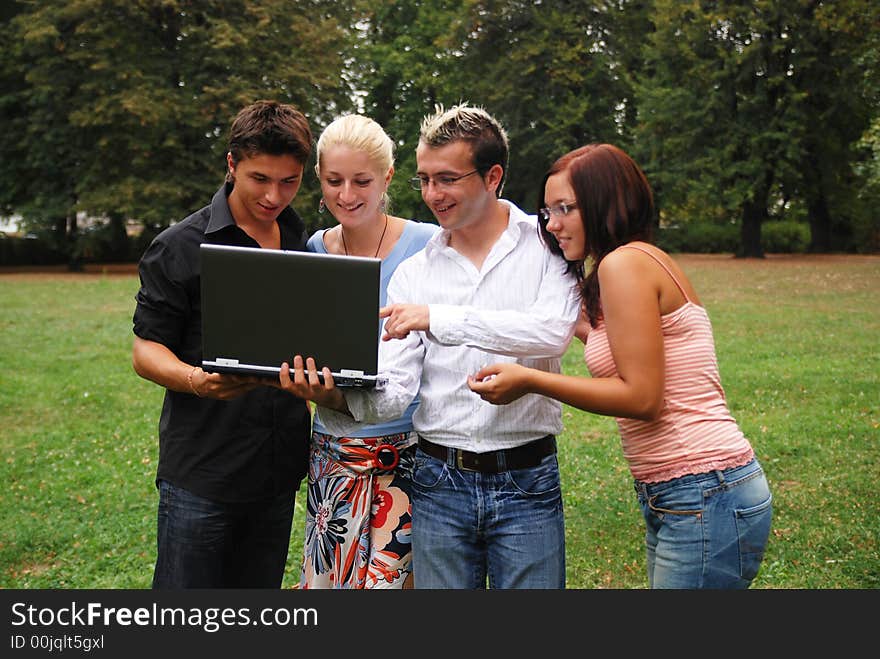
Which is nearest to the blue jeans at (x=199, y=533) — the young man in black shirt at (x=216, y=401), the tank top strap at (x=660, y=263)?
the young man in black shirt at (x=216, y=401)

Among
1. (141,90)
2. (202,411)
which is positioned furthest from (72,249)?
(202,411)

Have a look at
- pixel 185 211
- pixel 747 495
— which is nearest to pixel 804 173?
pixel 185 211

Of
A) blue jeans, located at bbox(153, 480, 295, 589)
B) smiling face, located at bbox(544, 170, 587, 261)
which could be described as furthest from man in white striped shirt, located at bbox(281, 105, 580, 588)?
blue jeans, located at bbox(153, 480, 295, 589)

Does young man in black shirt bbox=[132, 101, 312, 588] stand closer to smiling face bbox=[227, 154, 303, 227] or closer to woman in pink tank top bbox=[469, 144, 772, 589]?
smiling face bbox=[227, 154, 303, 227]

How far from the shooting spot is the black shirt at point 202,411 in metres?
3.13

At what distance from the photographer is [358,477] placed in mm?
3135

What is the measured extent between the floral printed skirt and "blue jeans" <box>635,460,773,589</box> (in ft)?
3.02

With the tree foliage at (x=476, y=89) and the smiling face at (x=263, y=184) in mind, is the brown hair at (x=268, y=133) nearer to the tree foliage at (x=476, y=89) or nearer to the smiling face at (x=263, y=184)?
the smiling face at (x=263, y=184)

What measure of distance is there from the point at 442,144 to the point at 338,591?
5.09ft

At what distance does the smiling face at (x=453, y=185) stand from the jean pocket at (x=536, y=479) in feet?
2.67

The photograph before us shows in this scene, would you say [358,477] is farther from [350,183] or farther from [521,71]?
[521,71]

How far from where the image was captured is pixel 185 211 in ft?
107

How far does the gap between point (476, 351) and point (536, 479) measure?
0.45 meters

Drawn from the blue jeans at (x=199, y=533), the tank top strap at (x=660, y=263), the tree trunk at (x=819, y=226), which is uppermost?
the tree trunk at (x=819, y=226)
